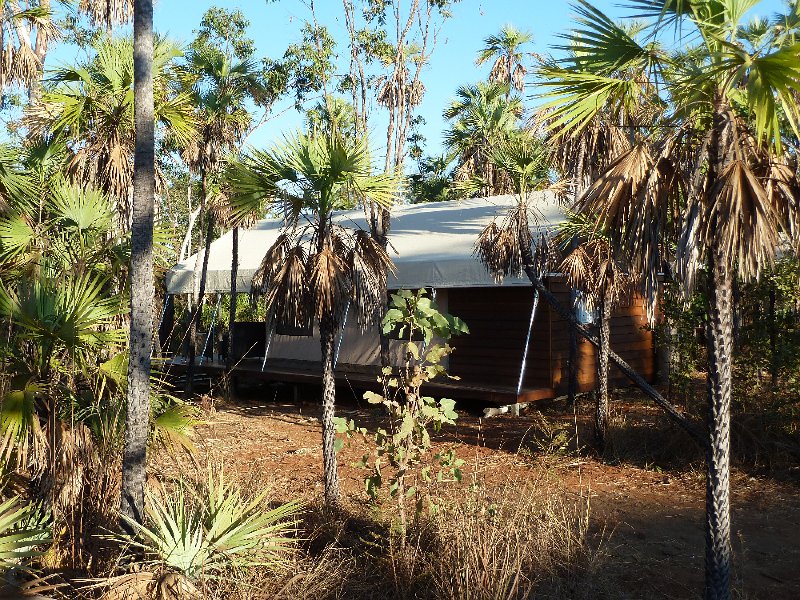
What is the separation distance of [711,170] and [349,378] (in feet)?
34.7

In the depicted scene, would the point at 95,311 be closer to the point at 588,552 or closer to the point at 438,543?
the point at 438,543

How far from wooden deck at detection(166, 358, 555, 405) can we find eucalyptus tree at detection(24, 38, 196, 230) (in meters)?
2.65

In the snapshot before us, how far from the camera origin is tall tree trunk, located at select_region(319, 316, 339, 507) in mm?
7029

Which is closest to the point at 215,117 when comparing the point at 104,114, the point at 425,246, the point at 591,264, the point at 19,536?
the point at 425,246

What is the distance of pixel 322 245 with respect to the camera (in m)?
7.38

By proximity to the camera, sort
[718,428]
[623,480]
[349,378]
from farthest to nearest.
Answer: [349,378], [623,480], [718,428]

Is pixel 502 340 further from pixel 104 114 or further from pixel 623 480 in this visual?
pixel 104 114

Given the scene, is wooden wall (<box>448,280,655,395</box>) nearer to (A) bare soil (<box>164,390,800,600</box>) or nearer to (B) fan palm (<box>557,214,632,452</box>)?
(A) bare soil (<box>164,390,800,600</box>)

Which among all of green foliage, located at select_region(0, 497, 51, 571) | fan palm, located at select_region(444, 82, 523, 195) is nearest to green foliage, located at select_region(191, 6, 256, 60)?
fan palm, located at select_region(444, 82, 523, 195)

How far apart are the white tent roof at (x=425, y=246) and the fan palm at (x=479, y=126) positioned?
1525 millimetres

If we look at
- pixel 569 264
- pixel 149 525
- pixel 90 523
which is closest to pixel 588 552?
pixel 149 525

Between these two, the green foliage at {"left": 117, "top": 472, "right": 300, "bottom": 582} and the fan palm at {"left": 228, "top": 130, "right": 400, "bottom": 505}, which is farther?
the fan palm at {"left": 228, "top": 130, "right": 400, "bottom": 505}

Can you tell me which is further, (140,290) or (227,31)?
(227,31)

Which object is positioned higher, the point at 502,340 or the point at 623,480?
the point at 502,340
